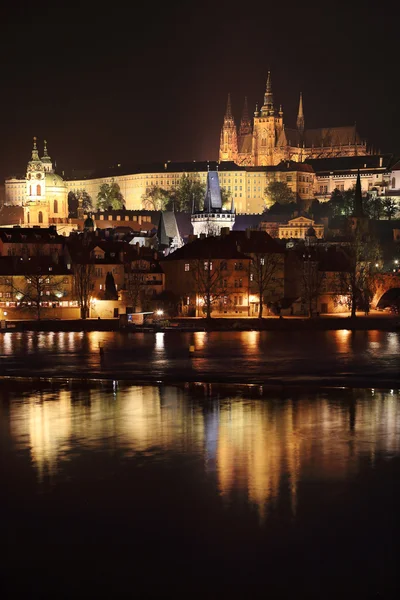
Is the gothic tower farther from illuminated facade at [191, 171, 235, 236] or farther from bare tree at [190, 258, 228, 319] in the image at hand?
bare tree at [190, 258, 228, 319]

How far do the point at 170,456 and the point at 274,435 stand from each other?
12.4 ft

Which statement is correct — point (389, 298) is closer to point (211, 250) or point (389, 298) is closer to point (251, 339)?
point (211, 250)

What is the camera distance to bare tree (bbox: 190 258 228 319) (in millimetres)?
75250

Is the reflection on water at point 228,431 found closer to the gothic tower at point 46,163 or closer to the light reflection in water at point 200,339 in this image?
the light reflection in water at point 200,339

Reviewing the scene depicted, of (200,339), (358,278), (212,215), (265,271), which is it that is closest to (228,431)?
(200,339)

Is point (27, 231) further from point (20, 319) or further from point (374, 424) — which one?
point (374, 424)

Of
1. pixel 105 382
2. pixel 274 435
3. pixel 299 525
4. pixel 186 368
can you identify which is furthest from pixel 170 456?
pixel 186 368

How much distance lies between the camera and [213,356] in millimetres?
48969

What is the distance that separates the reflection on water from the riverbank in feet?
90.5

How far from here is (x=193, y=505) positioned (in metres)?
22.8

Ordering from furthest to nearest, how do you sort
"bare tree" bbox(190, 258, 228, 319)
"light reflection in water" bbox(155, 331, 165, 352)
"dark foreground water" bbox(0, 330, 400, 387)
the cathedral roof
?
the cathedral roof
"bare tree" bbox(190, 258, 228, 319)
"light reflection in water" bbox(155, 331, 165, 352)
"dark foreground water" bbox(0, 330, 400, 387)

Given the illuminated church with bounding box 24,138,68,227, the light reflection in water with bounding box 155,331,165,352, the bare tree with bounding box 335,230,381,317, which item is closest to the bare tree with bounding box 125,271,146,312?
the light reflection in water with bounding box 155,331,165,352

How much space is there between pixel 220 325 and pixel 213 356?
18756mm

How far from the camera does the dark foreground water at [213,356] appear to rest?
4206 cm
